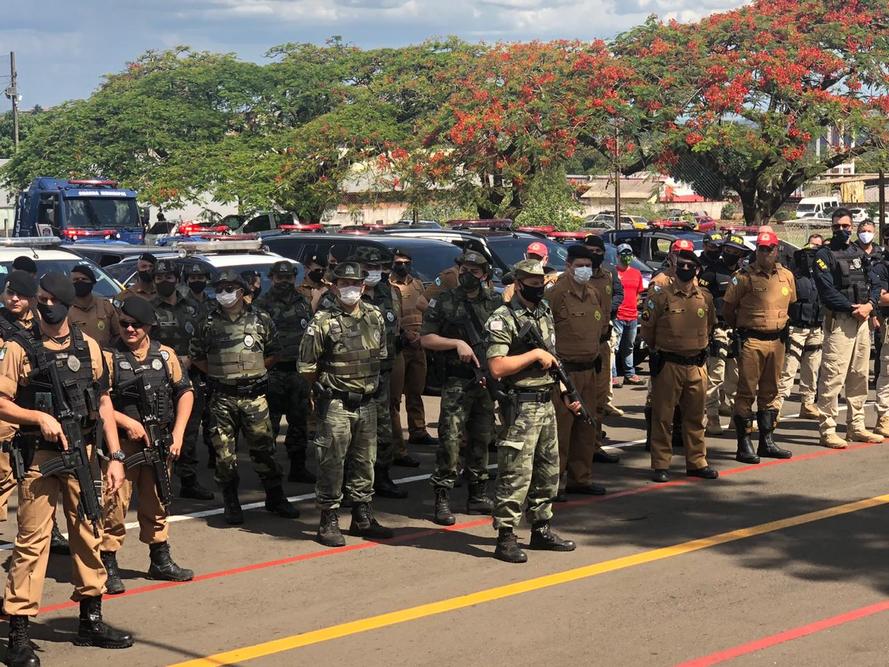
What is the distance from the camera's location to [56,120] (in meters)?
45.3

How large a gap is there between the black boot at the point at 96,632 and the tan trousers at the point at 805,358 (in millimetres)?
8232

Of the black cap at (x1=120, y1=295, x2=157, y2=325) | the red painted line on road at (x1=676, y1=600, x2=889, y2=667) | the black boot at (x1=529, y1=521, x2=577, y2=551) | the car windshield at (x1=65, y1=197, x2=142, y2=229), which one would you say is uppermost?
the car windshield at (x1=65, y1=197, x2=142, y2=229)

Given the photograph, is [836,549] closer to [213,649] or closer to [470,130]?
[213,649]

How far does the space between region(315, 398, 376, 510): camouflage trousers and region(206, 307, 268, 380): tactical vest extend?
66cm

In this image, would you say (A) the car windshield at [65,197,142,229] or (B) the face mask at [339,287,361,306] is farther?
(A) the car windshield at [65,197,142,229]

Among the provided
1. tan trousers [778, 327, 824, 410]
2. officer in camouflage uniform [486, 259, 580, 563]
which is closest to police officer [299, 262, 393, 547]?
officer in camouflage uniform [486, 259, 580, 563]

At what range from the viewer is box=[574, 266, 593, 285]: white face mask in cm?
985

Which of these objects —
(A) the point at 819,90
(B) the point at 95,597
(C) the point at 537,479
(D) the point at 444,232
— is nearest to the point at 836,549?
(C) the point at 537,479

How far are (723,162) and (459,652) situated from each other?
28.1 metres

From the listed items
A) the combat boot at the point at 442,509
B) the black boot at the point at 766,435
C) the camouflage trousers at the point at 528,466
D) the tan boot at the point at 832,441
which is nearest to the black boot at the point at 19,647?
the camouflage trousers at the point at 528,466

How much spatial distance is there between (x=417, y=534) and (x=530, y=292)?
1947mm

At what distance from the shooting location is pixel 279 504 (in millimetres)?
9508

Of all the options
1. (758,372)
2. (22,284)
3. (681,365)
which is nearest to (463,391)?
(681,365)

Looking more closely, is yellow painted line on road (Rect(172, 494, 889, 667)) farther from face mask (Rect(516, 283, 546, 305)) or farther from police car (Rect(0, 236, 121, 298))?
police car (Rect(0, 236, 121, 298))
